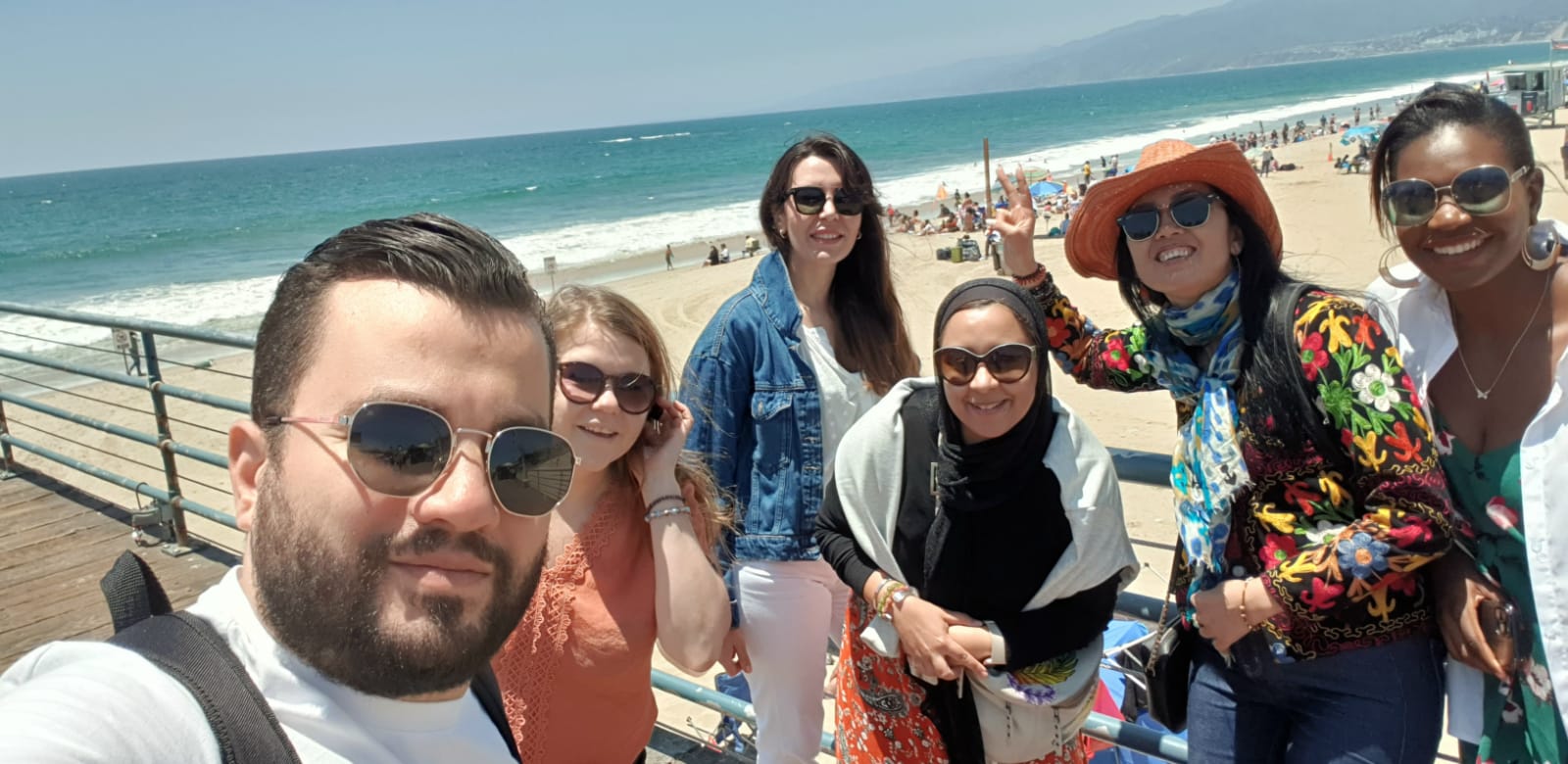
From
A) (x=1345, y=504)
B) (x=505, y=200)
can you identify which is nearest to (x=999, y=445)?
(x=1345, y=504)

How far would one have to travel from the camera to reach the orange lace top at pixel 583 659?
2.06 metres

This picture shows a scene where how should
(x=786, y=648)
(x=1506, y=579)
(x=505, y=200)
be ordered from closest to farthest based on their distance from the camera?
(x=1506, y=579) < (x=786, y=648) < (x=505, y=200)

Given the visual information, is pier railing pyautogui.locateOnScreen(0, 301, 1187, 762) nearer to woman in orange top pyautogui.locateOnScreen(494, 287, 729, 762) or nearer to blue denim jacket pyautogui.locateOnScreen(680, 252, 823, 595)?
blue denim jacket pyautogui.locateOnScreen(680, 252, 823, 595)

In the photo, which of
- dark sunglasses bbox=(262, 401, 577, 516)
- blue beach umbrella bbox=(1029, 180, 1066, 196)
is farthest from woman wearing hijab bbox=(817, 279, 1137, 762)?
blue beach umbrella bbox=(1029, 180, 1066, 196)

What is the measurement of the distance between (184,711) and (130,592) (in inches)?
13.6

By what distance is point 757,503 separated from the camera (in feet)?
9.39

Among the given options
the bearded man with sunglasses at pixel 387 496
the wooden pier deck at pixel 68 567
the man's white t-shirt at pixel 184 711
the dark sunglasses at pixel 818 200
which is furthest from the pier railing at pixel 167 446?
the dark sunglasses at pixel 818 200

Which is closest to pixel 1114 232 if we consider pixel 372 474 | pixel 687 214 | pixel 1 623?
pixel 372 474

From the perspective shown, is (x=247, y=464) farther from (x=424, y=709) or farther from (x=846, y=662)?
(x=846, y=662)

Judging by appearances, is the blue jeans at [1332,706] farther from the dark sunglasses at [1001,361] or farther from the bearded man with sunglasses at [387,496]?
the bearded man with sunglasses at [387,496]

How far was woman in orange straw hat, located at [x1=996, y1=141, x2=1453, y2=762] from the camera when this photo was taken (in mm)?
1728

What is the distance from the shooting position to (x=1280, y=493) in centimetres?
189

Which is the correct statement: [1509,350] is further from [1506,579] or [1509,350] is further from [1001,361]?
[1001,361]

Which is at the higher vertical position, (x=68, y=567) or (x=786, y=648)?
(x=786, y=648)
